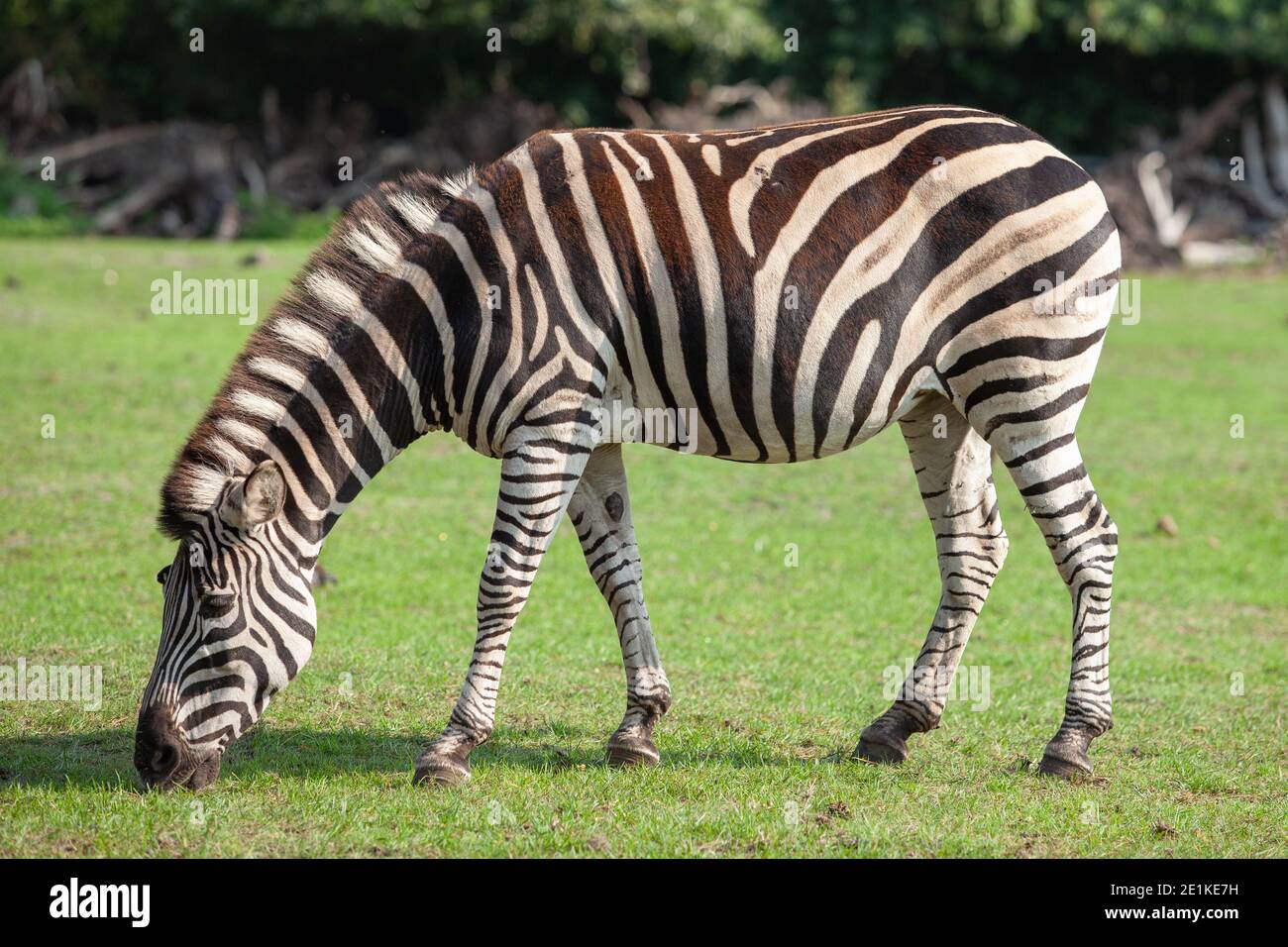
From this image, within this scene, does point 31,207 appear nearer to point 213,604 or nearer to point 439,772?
point 213,604

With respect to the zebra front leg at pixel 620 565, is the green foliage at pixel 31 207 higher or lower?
higher

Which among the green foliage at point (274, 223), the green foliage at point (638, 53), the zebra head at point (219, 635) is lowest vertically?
the zebra head at point (219, 635)

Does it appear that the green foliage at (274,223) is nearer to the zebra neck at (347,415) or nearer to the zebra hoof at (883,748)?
the zebra neck at (347,415)

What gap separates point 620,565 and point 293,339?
75.8 inches

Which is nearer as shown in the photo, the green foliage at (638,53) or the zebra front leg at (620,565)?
the zebra front leg at (620,565)

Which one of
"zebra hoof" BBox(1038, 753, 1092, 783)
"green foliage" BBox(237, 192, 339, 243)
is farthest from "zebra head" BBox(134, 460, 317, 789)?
"green foliage" BBox(237, 192, 339, 243)

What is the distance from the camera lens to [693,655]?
890cm

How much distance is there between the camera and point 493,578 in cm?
630

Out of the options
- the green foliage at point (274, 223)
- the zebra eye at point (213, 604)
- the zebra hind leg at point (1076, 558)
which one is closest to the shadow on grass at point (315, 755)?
the zebra eye at point (213, 604)

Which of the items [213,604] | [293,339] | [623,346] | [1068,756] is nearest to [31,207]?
[293,339]

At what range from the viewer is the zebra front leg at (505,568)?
20.3 ft

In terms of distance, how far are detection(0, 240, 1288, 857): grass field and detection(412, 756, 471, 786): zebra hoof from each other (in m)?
0.12

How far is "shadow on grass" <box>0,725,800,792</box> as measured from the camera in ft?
21.2

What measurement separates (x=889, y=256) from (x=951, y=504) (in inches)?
56.4
